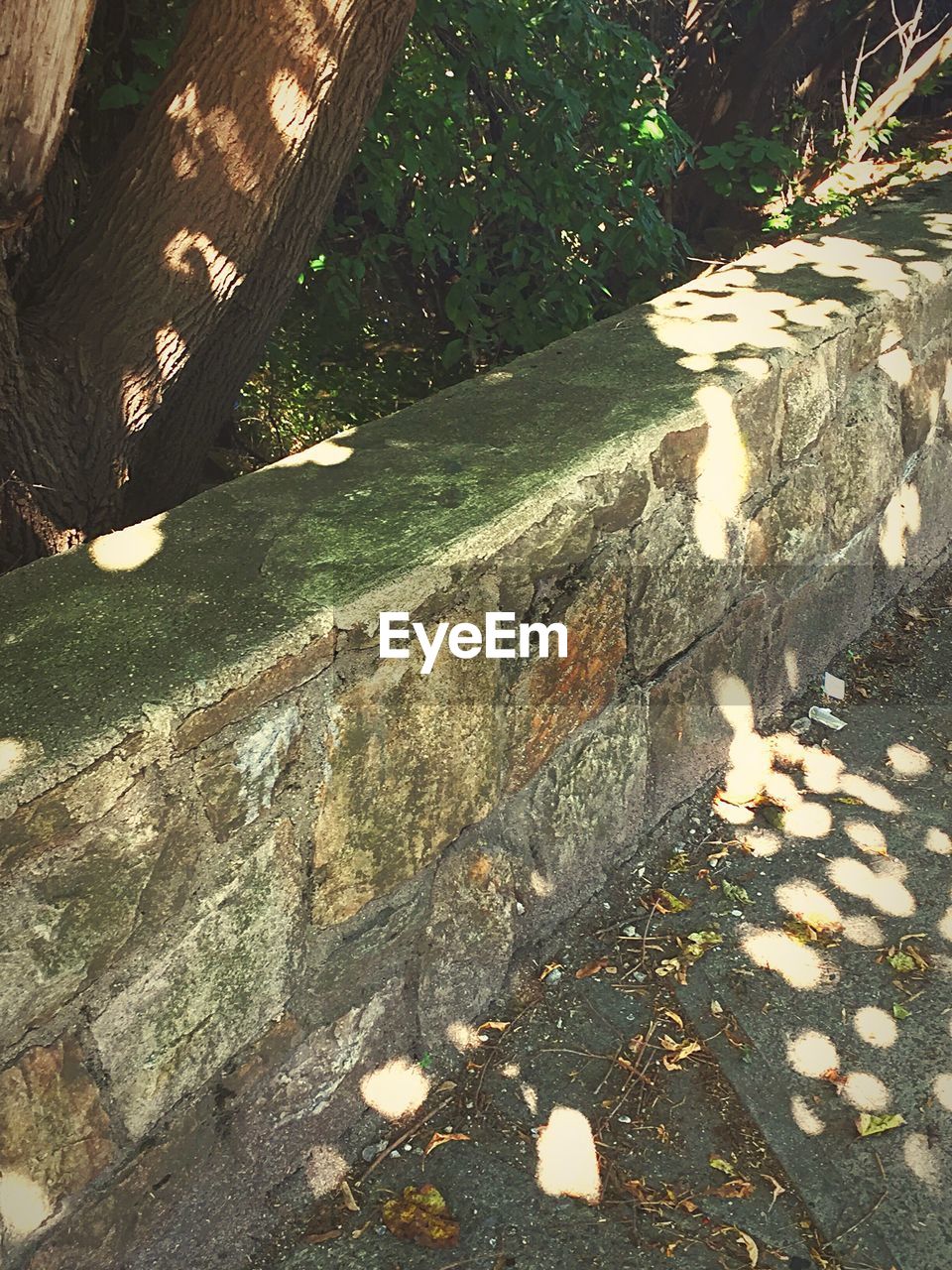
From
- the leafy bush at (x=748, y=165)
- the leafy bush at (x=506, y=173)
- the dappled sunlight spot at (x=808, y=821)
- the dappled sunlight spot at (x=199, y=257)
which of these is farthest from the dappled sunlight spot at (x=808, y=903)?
the leafy bush at (x=748, y=165)

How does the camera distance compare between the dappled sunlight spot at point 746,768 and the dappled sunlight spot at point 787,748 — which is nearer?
the dappled sunlight spot at point 746,768

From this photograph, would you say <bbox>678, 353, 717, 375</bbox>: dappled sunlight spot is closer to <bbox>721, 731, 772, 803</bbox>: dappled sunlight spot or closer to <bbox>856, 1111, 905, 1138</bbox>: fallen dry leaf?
<bbox>721, 731, 772, 803</bbox>: dappled sunlight spot

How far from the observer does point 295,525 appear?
7.23 feet

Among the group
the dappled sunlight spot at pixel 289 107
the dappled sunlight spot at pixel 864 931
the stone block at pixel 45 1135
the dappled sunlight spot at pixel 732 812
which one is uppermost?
the dappled sunlight spot at pixel 289 107

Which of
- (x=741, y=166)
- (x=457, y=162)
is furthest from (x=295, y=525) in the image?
(x=741, y=166)

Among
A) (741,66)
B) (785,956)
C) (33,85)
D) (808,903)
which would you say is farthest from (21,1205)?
(741,66)

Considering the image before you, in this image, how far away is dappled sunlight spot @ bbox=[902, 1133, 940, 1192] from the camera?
2.16 metres

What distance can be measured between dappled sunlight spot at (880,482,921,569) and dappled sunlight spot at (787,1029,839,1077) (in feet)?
5.39

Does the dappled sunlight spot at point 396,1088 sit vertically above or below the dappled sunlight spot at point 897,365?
below

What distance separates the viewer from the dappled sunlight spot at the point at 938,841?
2.90 meters

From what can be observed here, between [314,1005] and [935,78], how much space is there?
6.33m

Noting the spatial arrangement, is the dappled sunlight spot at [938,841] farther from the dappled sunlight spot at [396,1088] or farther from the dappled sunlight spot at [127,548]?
the dappled sunlight spot at [127,548]

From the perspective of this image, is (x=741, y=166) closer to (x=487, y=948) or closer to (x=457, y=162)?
(x=457, y=162)

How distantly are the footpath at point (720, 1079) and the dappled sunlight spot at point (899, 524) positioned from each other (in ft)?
2.63
